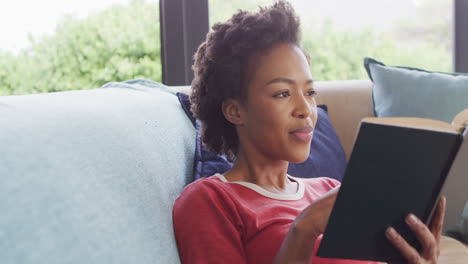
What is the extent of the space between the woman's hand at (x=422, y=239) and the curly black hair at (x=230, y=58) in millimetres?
432

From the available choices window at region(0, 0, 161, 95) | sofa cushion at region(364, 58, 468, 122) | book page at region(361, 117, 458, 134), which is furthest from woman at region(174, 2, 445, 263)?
window at region(0, 0, 161, 95)

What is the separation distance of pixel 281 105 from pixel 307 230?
0.28 meters

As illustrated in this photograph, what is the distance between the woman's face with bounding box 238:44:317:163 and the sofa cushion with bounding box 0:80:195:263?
0.21 m

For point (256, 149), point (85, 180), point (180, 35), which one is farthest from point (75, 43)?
point (85, 180)

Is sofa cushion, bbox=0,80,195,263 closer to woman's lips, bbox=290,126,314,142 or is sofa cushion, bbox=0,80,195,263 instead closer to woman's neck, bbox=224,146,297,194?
woman's neck, bbox=224,146,297,194

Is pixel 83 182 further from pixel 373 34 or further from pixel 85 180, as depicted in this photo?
pixel 373 34

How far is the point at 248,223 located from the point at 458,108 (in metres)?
1.14

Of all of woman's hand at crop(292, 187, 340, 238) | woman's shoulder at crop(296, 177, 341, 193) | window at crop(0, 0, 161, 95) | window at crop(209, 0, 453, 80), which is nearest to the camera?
woman's hand at crop(292, 187, 340, 238)

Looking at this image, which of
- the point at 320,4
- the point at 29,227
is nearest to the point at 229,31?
the point at 29,227

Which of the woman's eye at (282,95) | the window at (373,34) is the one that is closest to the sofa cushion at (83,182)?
the woman's eye at (282,95)

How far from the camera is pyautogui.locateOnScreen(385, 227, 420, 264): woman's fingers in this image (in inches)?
26.9

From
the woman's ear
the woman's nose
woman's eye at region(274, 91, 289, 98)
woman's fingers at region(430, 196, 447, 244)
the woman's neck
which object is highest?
woman's eye at region(274, 91, 289, 98)

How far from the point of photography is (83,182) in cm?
59

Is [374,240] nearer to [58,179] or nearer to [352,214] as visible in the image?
[352,214]
